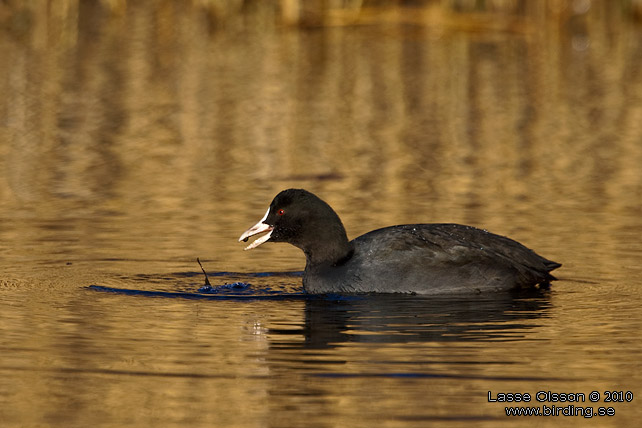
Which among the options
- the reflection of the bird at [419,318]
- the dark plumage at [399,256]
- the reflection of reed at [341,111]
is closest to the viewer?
the reflection of the bird at [419,318]

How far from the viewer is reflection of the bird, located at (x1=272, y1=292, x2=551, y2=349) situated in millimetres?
8492

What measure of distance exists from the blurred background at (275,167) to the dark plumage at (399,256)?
1.15 ft

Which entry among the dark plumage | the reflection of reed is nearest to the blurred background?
the reflection of reed

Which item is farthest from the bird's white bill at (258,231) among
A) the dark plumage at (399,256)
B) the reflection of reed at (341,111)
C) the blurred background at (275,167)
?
the reflection of reed at (341,111)

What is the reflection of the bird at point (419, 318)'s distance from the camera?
27.9 ft

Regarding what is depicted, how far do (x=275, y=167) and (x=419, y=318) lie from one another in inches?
252

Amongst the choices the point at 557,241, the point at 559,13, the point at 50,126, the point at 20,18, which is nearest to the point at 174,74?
the point at 50,126

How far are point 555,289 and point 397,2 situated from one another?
1978 centimetres

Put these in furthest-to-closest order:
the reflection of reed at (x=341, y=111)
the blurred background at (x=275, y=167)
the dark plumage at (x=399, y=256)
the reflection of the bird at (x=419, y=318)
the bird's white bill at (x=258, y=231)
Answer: the reflection of reed at (x=341, y=111), the bird's white bill at (x=258, y=231), the dark plumage at (x=399, y=256), the reflection of the bird at (x=419, y=318), the blurred background at (x=275, y=167)

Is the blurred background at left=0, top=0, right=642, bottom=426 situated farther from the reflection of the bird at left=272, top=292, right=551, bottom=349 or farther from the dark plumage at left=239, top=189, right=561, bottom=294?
the dark plumage at left=239, top=189, right=561, bottom=294

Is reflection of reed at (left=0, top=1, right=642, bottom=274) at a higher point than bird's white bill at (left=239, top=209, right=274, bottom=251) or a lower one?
lower

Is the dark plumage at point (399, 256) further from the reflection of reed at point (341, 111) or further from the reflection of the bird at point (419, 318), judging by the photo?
the reflection of reed at point (341, 111)

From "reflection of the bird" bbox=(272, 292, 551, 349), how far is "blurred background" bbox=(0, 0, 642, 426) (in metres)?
0.16

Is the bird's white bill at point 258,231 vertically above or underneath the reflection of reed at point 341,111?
above
